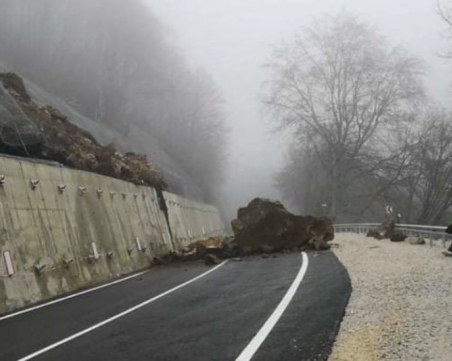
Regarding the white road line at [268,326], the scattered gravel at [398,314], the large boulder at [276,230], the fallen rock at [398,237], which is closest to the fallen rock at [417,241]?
the fallen rock at [398,237]

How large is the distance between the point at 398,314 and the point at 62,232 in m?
10.2

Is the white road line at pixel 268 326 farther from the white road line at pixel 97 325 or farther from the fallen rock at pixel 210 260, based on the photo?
the fallen rock at pixel 210 260

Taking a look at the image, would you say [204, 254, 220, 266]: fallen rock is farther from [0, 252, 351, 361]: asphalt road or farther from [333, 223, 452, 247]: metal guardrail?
[333, 223, 452, 247]: metal guardrail

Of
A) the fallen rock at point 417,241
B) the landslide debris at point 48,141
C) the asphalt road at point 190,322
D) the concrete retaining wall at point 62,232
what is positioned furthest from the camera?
the fallen rock at point 417,241

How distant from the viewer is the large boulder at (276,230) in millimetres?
24375

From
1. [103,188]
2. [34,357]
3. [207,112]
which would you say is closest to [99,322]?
[34,357]

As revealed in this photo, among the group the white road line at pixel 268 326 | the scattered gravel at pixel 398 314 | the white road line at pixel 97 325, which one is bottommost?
the scattered gravel at pixel 398 314

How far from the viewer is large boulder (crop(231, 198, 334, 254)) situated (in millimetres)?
24375

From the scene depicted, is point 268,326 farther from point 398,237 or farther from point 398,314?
point 398,237

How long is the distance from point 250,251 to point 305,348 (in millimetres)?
17645

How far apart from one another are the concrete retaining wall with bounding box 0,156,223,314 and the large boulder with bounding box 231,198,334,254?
3.77 meters

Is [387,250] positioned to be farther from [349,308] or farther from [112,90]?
[112,90]

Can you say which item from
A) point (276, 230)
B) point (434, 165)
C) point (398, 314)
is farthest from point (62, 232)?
point (434, 165)

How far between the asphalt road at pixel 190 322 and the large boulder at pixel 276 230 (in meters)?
9.43
